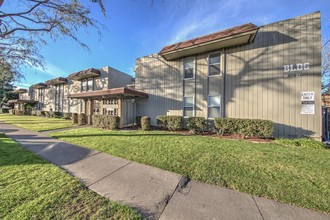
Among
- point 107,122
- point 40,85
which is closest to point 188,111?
point 107,122

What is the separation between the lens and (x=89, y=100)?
15039 mm

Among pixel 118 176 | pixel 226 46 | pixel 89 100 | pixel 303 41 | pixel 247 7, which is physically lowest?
pixel 118 176

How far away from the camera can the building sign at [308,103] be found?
7.29m

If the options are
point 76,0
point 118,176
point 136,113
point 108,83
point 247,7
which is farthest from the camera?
point 108,83

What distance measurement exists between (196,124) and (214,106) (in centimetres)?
183

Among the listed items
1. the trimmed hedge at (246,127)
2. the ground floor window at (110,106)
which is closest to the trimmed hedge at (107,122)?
the ground floor window at (110,106)

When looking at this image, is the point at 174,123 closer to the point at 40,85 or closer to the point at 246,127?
the point at 246,127

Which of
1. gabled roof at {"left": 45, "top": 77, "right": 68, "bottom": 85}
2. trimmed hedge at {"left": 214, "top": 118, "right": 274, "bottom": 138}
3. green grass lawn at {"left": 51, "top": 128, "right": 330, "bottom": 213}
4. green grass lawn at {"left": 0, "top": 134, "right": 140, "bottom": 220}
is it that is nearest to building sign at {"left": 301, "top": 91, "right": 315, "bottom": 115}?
trimmed hedge at {"left": 214, "top": 118, "right": 274, "bottom": 138}

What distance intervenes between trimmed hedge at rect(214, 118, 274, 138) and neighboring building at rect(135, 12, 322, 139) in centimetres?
96

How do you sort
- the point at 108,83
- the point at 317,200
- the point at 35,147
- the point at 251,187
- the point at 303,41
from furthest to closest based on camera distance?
the point at 108,83 → the point at 303,41 → the point at 35,147 → the point at 251,187 → the point at 317,200

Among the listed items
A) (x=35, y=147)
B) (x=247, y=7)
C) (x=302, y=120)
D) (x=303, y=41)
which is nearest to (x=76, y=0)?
(x=35, y=147)

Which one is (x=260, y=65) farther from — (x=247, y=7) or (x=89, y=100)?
(x=89, y=100)

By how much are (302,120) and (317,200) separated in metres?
6.50

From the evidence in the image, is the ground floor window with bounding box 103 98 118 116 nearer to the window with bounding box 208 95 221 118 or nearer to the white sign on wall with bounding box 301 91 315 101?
the window with bounding box 208 95 221 118
